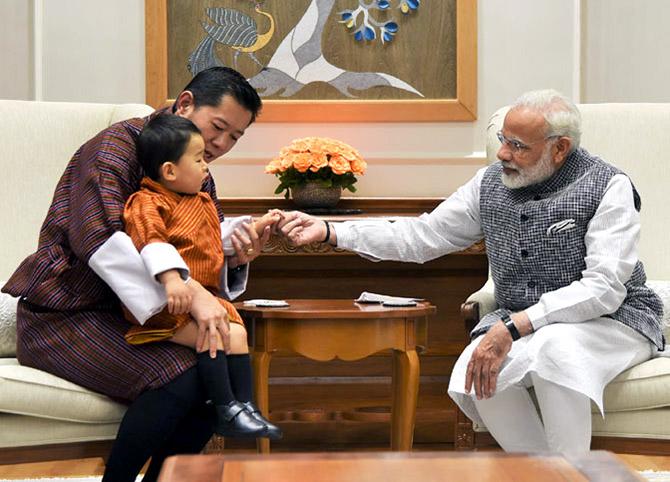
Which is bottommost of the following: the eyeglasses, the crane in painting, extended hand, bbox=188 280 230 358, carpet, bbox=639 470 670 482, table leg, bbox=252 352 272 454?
carpet, bbox=639 470 670 482

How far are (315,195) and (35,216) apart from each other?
1164mm

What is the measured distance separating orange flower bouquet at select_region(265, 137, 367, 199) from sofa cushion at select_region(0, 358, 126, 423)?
1.70 metres

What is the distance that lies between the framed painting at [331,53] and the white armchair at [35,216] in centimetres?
95

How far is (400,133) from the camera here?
179 inches

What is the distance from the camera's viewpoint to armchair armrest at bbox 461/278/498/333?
315 centimetres

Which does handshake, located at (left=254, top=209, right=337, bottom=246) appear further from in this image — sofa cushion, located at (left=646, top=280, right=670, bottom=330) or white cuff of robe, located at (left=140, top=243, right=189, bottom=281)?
sofa cushion, located at (left=646, top=280, right=670, bottom=330)

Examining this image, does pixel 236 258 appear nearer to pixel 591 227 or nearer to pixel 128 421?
pixel 128 421

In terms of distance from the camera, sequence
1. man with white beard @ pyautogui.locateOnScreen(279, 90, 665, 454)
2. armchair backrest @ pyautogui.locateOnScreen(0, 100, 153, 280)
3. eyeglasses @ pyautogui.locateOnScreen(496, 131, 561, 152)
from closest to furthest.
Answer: man with white beard @ pyautogui.locateOnScreen(279, 90, 665, 454), eyeglasses @ pyautogui.locateOnScreen(496, 131, 561, 152), armchair backrest @ pyautogui.locateOnScreen(0, 100, 153, 280)

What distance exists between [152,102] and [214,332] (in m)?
2.17

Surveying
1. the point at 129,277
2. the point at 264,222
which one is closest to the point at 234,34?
the point at 264,222

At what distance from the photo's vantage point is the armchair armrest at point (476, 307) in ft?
10.3

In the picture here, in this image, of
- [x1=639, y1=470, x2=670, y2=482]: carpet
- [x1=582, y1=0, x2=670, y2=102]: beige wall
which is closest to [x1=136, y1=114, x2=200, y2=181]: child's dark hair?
[x1=639, y1=470, x2=670, y2=482]: carpet

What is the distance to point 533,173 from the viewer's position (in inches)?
123

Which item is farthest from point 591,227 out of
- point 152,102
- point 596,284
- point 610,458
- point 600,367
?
point 152,102
